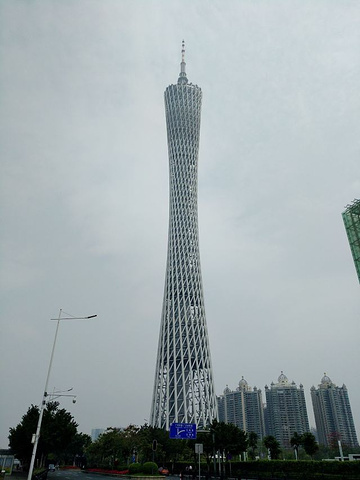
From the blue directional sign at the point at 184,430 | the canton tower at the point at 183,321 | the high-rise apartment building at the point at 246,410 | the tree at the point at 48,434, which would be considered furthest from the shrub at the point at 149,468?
the high-rise apartment building at the point at 246,410

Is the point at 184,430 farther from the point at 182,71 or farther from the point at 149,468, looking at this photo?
the point at 182,71

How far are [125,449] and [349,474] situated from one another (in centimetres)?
3378

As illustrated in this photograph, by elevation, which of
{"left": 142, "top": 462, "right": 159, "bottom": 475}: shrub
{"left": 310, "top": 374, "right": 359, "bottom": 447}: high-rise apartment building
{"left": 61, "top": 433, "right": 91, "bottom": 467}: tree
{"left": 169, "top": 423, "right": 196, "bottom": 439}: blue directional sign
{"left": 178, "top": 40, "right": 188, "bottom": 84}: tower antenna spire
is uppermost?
{"left": 178, "top": 40, "right": 188, "bottom": 84}: tower antenna spire

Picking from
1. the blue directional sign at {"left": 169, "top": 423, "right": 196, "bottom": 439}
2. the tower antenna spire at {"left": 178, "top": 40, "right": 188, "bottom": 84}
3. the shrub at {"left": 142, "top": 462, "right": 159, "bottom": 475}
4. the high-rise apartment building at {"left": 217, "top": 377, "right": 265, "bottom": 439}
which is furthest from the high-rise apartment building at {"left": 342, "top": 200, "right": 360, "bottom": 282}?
the high-rise apartment building at {"left": 217, "top": 377, "right": 265, "bottom": 439}

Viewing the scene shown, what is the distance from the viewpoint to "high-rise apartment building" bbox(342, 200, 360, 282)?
32125 mm

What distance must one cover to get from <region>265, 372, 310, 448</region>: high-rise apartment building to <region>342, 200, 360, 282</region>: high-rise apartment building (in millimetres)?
71323

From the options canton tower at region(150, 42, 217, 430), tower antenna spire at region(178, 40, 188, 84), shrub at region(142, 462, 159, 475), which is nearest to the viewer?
shrub at region(142, 462, 159, 475)

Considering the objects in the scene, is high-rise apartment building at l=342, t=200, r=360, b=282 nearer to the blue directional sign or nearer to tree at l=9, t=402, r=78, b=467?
the blue directional sign

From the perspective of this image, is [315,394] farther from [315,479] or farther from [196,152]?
[315,479]

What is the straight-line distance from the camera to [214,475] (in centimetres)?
3744

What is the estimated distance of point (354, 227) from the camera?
108ft

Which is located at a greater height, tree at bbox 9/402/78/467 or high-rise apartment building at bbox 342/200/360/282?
high-rise apartment building at bbox 342/200/360/282

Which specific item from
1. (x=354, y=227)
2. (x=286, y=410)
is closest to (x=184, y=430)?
(x=354, y=227)

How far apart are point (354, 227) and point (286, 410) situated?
7536cm
